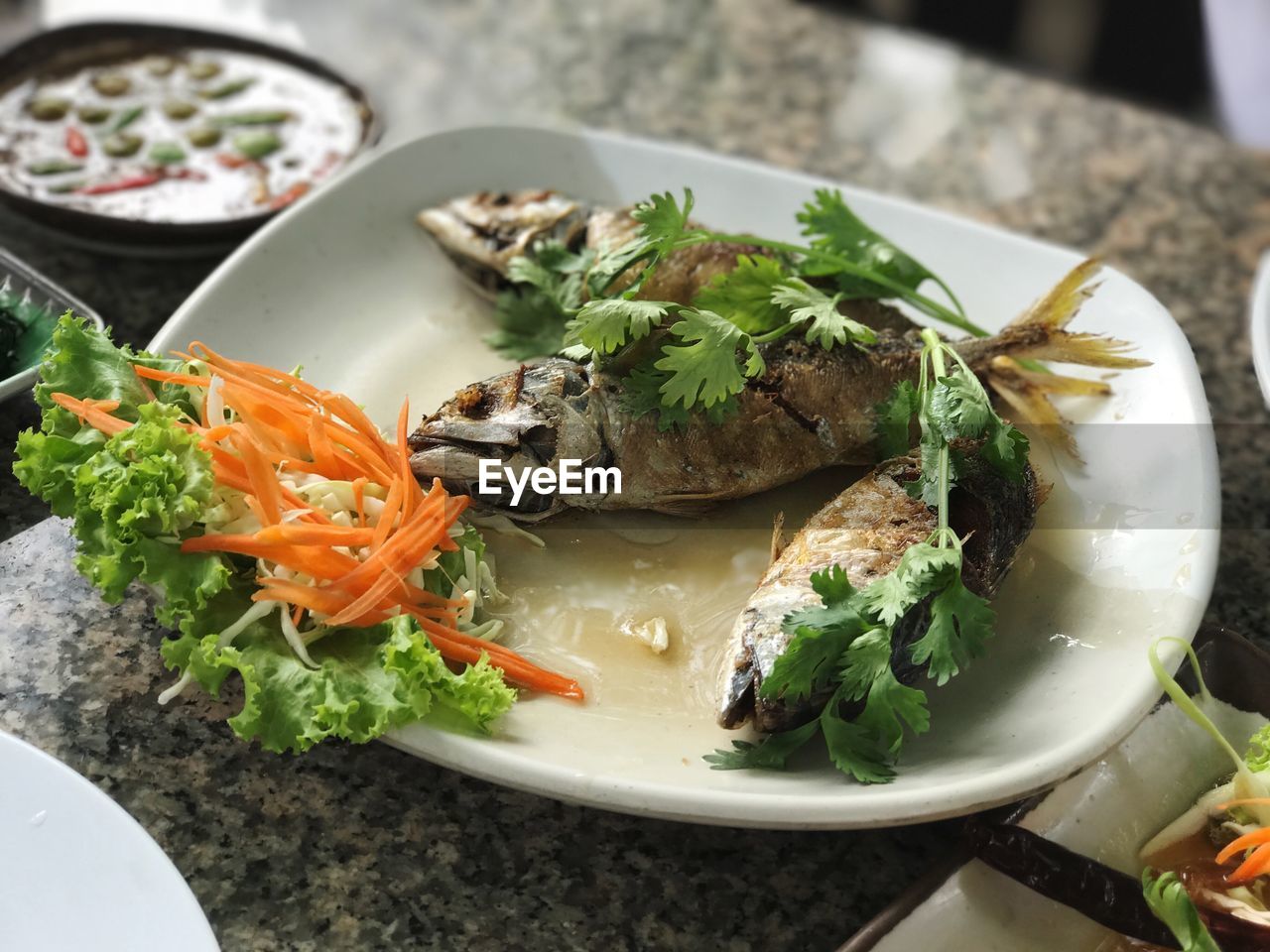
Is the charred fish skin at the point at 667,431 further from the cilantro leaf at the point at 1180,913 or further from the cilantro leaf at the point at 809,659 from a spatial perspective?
the cilantro leaf at the point at 1180,913

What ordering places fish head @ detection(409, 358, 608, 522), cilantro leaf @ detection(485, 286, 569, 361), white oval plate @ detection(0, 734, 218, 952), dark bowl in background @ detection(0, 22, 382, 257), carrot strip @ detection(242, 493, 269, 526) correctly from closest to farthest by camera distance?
1. white oval plate @ detection(0, 734, 218, 952)
2. carrot strip @ detection(242, 493, 269, 526)
3. fish head @ detection(409, 358, 608, 522)
4. cilantro leaf @ detection(485, 286, 569, 361)
5. dark bowl in background @ detection(0, 22, 382, 257)

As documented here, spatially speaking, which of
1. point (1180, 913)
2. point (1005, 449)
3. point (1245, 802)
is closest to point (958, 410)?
point (1005, 449)

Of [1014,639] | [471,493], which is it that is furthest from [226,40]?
[1014,639]

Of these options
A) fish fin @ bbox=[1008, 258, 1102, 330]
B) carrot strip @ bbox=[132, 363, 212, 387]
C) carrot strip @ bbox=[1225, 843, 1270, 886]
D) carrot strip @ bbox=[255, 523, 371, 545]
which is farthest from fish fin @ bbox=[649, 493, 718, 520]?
carrot strip @ bbox=[1225, 843, 1270, 886]

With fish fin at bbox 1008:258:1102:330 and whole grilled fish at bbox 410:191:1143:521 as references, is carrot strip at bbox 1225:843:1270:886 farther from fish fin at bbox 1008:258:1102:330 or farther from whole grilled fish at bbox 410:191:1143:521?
fish fin at bbox 1008:258:1102:330

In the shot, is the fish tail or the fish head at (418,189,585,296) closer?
the fish tail

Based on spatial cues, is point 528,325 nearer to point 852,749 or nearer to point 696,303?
point 696,303
